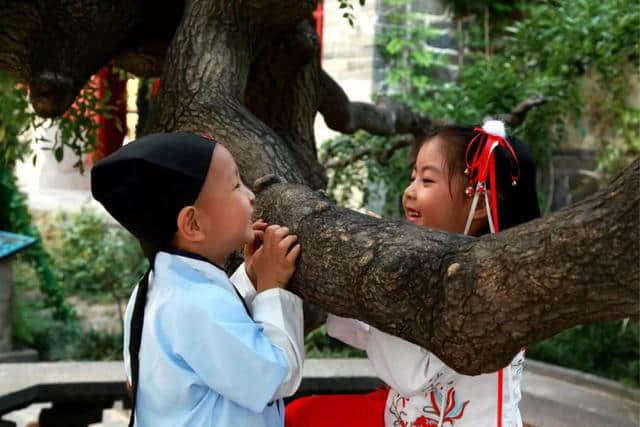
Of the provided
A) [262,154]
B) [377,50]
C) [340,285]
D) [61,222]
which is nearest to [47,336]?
[61,222]

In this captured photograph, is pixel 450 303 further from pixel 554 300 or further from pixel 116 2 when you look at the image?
pixel 116 2

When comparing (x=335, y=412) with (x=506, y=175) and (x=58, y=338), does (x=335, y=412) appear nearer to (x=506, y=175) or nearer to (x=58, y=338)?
(x=506, y=175)

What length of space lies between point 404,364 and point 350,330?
0.72ft

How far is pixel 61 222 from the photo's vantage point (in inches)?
356

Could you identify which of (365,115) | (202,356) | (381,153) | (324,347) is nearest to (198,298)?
(202,356)

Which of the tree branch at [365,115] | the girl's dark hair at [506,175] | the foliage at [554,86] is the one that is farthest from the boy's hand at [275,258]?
the foliage at [554,86]

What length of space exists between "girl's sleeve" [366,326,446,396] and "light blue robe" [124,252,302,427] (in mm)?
249

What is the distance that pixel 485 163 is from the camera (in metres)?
1.84

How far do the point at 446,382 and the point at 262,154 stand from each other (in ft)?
2.32

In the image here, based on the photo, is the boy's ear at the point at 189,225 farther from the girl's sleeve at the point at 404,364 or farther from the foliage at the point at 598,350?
the foliage at the point at 598,350

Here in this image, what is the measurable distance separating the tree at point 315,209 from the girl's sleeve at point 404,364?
223mm

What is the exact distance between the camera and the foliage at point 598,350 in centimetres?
575

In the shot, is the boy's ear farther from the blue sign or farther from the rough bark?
the blue sign

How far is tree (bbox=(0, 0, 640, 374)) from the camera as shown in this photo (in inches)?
43.2
